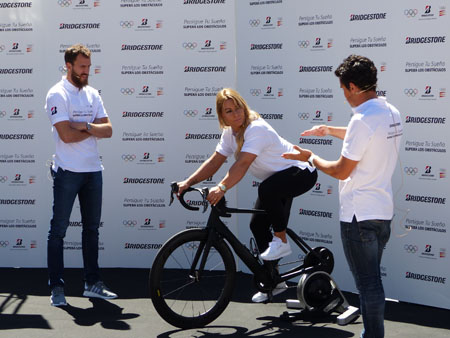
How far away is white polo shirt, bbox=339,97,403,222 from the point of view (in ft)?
13.1

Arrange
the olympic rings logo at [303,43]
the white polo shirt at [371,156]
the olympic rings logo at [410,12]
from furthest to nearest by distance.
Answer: the olympic rings logo at [303,43] < the olympic rings logo at [410,12] < the white polo shirt at [371,156]

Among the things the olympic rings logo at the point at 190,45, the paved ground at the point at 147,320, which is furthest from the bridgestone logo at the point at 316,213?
the olympic rings logo at the point at 190,45

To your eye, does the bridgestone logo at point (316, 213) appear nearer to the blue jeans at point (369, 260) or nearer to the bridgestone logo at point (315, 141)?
the bridgestone logo at point (315, 141)

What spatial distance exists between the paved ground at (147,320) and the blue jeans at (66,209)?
35 centimetres

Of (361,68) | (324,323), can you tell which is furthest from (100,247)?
(361,68)

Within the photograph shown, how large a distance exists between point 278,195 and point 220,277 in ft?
2.73

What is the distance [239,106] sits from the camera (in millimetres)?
5176

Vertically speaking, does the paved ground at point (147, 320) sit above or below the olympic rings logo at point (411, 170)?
below

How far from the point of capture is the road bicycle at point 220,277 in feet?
16.6

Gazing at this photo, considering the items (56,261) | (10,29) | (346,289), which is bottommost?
(346,289)

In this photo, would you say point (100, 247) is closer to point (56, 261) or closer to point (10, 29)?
point (56, 261)

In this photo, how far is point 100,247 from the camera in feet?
24.0

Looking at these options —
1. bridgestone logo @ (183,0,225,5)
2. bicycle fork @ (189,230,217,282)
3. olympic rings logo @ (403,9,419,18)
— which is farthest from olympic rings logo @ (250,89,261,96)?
bicycle fork @ (189,230,217,282)

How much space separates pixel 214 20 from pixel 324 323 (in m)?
3.20
